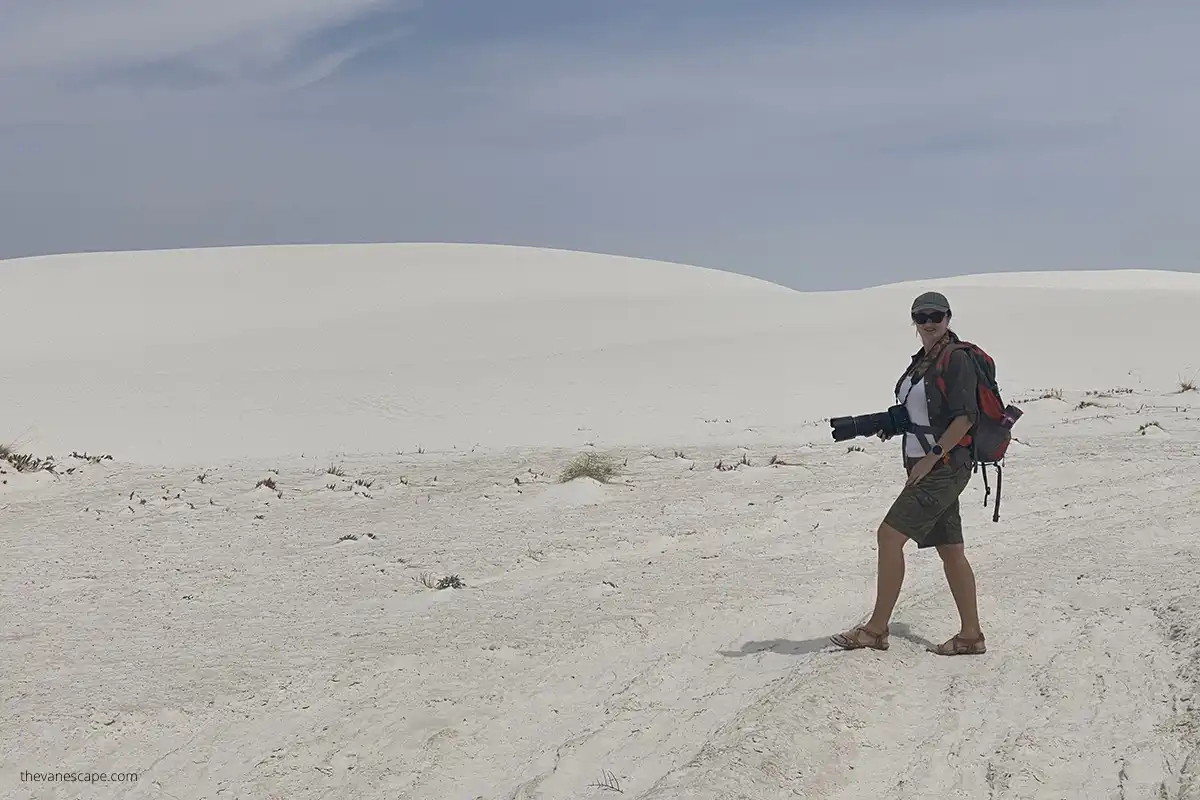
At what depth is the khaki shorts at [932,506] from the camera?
15.5 feet

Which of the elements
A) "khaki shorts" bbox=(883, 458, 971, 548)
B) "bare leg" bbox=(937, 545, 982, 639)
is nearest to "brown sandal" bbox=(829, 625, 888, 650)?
"bare leg" bbox=(937, 545, 982, 639)

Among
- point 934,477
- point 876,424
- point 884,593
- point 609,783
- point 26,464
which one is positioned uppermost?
point 876,424

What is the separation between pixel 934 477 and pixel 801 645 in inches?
47.1

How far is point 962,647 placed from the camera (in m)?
4.96

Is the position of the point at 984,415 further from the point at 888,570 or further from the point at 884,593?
the point at 884,593

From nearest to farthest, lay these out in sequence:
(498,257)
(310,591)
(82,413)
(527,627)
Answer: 1. (527,627)
2. (310,591)
3. (82,413)
4. (498,257)

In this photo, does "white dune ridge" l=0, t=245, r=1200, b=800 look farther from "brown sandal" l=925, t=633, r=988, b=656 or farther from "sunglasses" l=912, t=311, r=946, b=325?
"sunglasses" l=912, t=311, r=946, b=325

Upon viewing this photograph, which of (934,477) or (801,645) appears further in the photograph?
(801,645)

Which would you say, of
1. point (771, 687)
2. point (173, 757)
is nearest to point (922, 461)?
point (771, 687)

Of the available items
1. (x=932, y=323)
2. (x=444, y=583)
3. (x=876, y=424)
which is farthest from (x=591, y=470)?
(x=932, y=323)

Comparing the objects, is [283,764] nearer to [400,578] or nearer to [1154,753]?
[400,578]

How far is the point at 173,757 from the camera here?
4.55 metres

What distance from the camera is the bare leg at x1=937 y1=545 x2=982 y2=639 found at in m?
4.90

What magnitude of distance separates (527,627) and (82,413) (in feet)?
54.8
